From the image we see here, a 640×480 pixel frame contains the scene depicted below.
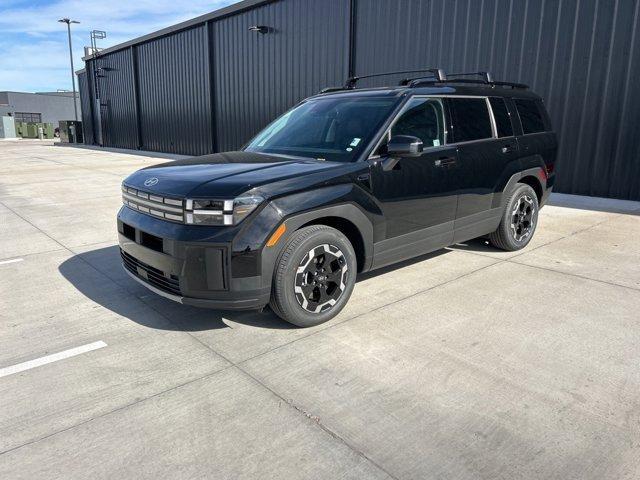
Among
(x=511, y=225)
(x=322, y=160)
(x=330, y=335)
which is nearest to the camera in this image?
(x=330, y=335)

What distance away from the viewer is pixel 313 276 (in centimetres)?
378

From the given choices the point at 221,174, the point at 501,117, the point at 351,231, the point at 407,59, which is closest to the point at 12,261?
the point at 221,174

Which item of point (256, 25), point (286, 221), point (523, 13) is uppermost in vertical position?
point (256, 25)

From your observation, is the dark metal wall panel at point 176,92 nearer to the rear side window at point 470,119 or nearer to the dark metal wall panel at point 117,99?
the dark metal wall panel at point 117,99

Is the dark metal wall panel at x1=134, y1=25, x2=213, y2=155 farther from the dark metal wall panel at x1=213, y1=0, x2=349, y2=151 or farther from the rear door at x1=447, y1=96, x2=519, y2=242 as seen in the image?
the rear door at x1=447, y1=96, x2=519, y2=242

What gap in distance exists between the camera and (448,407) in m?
2.83

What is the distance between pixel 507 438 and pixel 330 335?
150 cm

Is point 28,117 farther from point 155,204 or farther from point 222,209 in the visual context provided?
point 222,209

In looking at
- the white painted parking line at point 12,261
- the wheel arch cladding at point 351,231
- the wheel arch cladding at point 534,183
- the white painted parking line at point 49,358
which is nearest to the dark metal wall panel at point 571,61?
the wheel arch cladding at point 534,183

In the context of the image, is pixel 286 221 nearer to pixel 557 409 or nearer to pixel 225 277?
pixel 225 277

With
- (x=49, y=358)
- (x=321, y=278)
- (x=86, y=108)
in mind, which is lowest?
(x=49, y=358)

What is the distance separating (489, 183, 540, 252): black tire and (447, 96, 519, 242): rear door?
0.66 ft

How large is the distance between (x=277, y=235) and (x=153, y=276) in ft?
3.47

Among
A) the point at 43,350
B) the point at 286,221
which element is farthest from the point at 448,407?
the point at 43,350
